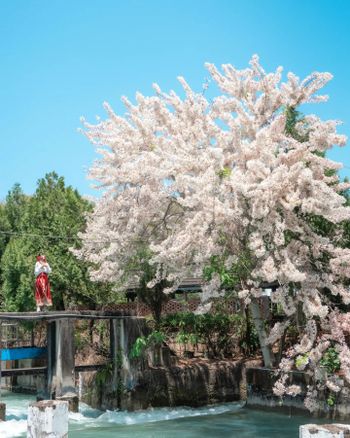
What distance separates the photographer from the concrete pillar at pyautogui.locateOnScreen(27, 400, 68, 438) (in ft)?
27.3

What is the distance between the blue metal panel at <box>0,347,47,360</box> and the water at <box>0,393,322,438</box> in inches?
89.5

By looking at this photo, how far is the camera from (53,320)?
2594cm

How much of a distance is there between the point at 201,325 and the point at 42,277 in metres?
7.33

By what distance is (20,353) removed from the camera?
27.6 meters

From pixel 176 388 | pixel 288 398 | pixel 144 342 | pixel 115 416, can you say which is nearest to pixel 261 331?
pixel 288 398

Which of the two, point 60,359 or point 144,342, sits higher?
point 144,342

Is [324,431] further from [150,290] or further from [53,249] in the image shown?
[53,249]

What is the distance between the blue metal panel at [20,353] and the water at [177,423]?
7.46 feet

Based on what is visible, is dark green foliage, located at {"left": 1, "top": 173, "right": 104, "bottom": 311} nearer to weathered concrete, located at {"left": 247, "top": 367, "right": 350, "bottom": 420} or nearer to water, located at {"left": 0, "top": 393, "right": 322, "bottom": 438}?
water, located at {"left": 0, "top": 393, "right": 322, "bottom": 438}

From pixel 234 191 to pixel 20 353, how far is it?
13.8 m

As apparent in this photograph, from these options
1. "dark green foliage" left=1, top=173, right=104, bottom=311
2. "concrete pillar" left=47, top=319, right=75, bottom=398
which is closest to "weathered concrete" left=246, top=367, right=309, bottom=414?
"concrete pillar" left=47, top=319, right=75, bottom=398

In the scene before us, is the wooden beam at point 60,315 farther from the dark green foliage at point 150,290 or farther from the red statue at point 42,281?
the dark green foliage at point 150,290

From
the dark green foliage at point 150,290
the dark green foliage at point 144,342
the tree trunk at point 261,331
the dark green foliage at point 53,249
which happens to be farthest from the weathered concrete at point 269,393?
the dark green foliage at point 53,249

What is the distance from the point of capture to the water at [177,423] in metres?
19.7
